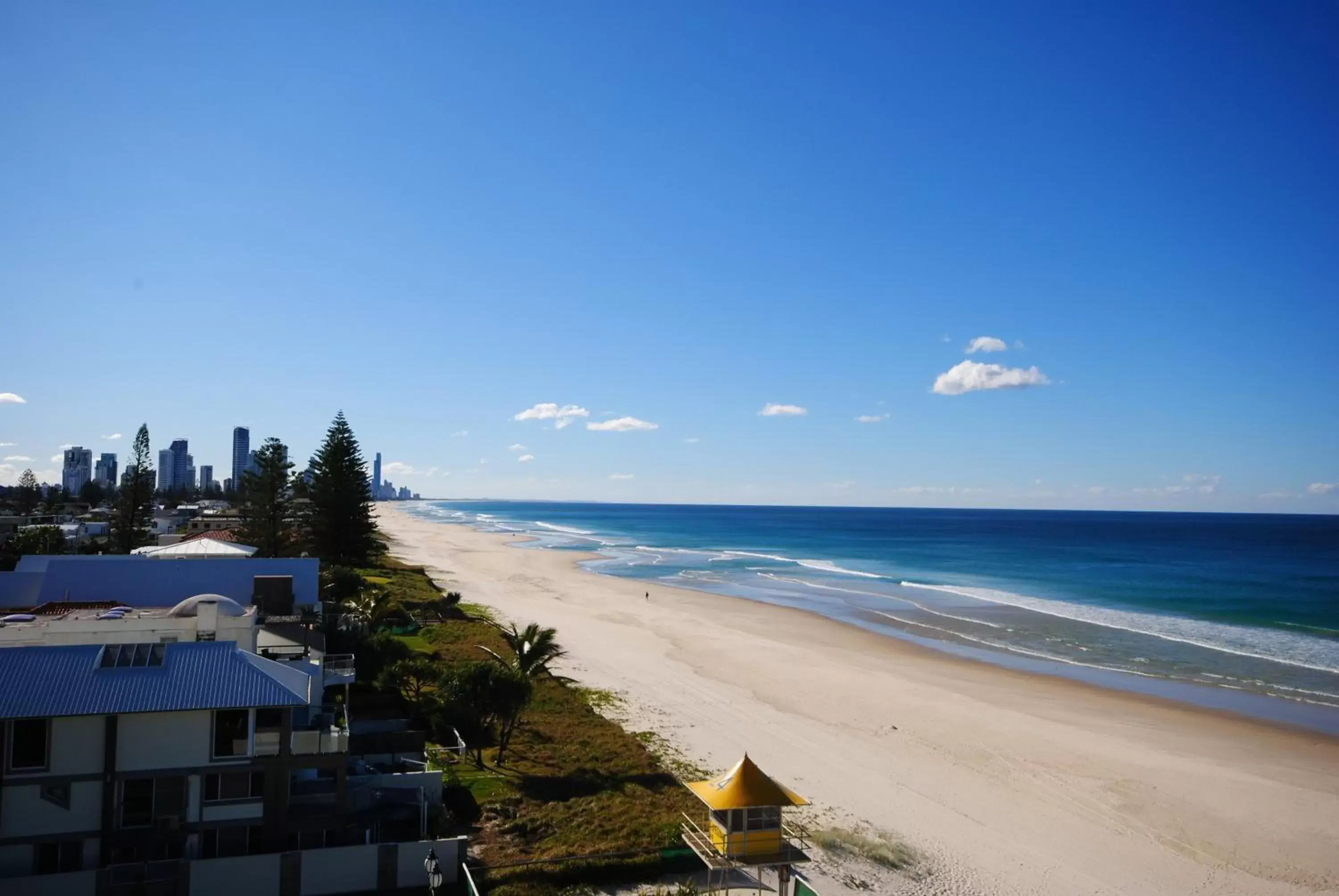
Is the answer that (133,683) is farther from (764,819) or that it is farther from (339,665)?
(764,819)

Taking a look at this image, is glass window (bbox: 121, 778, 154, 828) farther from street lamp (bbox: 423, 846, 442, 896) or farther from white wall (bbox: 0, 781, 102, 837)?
street lamp (bbox: 423, 846, 442, 896)

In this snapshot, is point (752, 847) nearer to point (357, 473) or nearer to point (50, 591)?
point (50, 591)

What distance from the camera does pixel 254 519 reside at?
47.1 meters

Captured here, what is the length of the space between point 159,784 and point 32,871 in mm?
→ 1992

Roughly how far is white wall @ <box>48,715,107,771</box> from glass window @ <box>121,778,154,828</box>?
536 mm

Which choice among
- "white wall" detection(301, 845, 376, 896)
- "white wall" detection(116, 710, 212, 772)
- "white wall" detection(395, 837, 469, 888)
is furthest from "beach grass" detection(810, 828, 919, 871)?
"white wall" detection(116, 710, 212, 772)

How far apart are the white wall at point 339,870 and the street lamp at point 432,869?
0.82 meters

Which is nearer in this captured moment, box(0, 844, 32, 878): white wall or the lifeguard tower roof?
box(0, 844, 32, 878): white wall

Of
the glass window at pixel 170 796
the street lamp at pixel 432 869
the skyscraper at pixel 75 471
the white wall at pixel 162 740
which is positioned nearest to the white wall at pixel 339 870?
the street lamp at pixel 432 869

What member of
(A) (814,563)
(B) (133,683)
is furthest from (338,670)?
(A) (814,563)

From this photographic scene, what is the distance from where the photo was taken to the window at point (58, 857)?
12.7 m

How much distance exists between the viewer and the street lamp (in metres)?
13.8

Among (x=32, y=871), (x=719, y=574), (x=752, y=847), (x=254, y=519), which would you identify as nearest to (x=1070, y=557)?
(x=719, y=574)

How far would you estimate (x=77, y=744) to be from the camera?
1285cm
